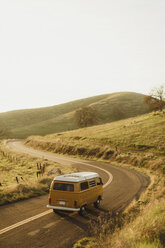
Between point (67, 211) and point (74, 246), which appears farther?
point (67, 211)

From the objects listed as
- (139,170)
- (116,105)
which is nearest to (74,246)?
(139,170)

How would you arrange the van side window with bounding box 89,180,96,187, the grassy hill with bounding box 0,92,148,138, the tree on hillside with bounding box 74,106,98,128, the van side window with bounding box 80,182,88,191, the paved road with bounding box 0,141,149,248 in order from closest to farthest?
the paved road with bounding box 0,141,149,248 → the van side window with bounding box 80,182,88,191 → the van side window with bounding box 89,180,96,187 → the tree on hillside with bounding box 74,106,98,128 → the grassy hill with bounding box 0,92,148,138

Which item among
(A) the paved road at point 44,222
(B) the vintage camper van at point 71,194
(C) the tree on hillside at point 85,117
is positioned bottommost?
(A) the paved road at point 44,222

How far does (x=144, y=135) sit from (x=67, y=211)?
29.5 meters

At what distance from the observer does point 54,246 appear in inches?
323

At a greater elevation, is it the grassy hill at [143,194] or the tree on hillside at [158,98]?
the tree on hillside at [158,98]

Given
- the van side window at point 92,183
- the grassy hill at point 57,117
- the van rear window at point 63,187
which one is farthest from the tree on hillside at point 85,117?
the van rear window at point 63,187

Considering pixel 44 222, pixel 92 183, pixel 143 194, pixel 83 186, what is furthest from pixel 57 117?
pixel 44 222

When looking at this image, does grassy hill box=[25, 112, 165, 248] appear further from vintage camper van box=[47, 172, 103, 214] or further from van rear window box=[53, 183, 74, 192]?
van rear window box=[53, 183, 74, 192]

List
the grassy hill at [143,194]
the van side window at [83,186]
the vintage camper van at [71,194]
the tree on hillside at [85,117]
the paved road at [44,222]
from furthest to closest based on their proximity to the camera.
A: the tree on hillside at [85,117] → the van side window at [83,186] → the vintage camper van at [71,194] → the paved road at [44,222] → the grassy hill at [143,194]

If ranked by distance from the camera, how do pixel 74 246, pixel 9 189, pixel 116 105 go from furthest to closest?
pixel 116 105, pixel 9 189, pixel 74 246

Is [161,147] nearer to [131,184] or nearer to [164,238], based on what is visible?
[131,184]

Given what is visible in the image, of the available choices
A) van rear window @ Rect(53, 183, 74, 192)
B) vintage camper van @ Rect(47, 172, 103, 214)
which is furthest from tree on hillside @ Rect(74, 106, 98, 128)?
van rear window @ Rect(53, 183, 74, 192)

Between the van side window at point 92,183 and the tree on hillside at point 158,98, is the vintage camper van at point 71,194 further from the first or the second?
the tree on hillside at point 158,98
